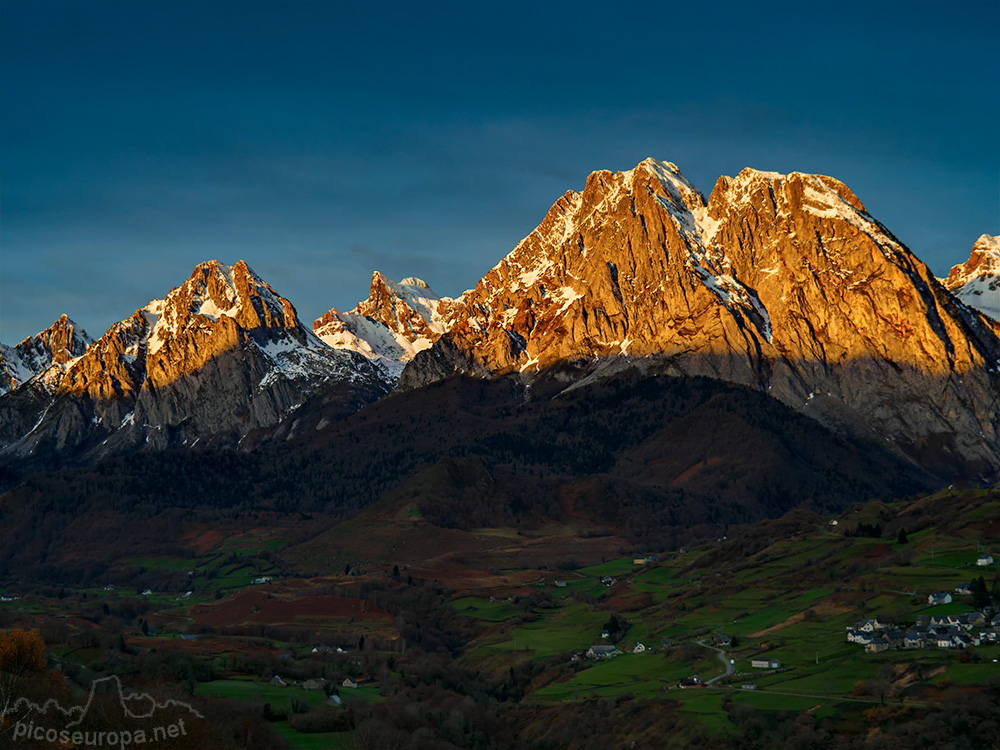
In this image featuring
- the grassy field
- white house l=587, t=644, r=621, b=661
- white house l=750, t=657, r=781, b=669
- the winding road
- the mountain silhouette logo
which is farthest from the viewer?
white house l=587, t=644, r=621, b=661

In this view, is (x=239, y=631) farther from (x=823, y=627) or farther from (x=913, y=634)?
(x=913, y=634)

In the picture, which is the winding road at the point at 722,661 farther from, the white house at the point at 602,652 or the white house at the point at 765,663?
the white house at the point at 602,652

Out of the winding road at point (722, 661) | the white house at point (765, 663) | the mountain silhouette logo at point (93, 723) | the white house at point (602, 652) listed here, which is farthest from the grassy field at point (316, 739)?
the white house at point (602, 652)

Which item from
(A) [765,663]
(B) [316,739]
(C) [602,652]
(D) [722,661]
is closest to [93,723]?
(B) [316,739]

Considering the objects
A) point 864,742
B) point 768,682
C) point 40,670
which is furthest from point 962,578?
point 40,670

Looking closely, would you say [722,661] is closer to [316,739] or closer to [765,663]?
[765,663]

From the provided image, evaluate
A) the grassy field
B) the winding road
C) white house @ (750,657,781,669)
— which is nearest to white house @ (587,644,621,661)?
the winding road

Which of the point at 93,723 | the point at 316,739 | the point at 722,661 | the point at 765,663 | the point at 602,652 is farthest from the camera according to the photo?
the point at 602,652

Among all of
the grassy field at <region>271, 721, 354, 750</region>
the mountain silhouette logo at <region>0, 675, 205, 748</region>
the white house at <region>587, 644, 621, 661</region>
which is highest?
the white house at <region>587, 644, 621, 661</region>

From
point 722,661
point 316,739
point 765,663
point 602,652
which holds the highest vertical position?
point 602,652

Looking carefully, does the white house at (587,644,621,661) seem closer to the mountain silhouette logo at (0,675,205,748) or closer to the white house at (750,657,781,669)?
the white house at (750,657,781,669)
